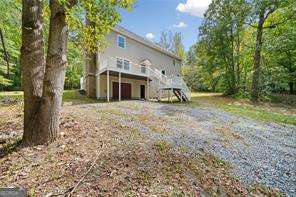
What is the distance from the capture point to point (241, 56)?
22.8m

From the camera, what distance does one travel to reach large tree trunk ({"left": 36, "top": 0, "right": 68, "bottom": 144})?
5.35 meters

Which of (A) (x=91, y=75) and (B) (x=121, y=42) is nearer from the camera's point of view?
(A) (x=91, y=75)

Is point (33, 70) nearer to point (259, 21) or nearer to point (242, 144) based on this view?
point (242, 144)

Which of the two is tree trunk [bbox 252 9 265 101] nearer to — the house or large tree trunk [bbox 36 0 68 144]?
the house

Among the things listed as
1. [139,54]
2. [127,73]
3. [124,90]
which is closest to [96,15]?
[127,73]

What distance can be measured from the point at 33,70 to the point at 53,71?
51cm

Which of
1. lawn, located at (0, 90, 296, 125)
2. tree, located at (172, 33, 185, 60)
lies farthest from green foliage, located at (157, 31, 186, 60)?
lawn, located at (0, 90, 296, 125)

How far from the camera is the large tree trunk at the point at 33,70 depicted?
5.28m

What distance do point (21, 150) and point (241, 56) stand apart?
22.2 m

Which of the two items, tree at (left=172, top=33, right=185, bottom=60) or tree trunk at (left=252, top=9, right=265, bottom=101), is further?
tree at (left=172, top=33, right=185, bottom=60)

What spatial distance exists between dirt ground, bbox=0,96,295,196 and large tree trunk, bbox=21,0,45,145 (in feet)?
1.47

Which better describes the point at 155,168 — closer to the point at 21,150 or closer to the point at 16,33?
the point at 21,150

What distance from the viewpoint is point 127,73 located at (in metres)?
17.4

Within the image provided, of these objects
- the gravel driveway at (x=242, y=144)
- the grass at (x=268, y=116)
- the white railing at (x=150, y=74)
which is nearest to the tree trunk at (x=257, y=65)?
the grass at (x=268, y=116)
